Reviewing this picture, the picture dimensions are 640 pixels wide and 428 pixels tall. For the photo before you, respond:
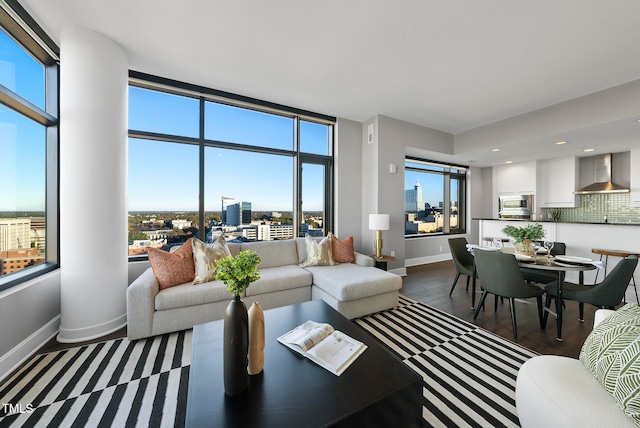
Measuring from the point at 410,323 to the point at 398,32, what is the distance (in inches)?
116

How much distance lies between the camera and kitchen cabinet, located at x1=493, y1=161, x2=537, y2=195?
5.45 m

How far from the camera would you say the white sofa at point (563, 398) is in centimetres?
90

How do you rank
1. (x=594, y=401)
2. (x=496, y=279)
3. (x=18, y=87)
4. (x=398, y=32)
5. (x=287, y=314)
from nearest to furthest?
(x=594, y=401), (x=287, y=314), (x=18, y=87), (x=398, y=32), (x=496, y=279)

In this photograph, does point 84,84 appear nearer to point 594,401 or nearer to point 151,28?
point 151,28

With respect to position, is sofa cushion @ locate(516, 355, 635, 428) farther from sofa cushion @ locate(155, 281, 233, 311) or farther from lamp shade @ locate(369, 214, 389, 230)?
lamp shade @ locate(369, 214, 389, 230)

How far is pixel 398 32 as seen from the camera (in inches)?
87.2

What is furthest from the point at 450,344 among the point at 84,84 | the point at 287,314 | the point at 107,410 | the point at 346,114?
the point at 84,84

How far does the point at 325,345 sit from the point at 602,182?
687cm

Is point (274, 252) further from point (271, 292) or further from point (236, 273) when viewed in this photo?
point (236, 273)

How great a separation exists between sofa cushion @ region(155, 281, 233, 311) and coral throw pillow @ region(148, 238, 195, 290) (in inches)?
3.1

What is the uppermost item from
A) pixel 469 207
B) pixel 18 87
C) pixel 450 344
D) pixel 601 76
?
pixel 601 76

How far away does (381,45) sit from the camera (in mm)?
2385

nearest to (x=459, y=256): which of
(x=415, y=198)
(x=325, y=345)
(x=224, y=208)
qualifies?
(x=415, y=198)

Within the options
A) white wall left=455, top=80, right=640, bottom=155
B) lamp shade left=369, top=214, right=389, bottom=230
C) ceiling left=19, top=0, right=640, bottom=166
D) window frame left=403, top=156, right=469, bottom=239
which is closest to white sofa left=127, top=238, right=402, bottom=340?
lamp shade left=369, top=214, right=389, bottom=230
